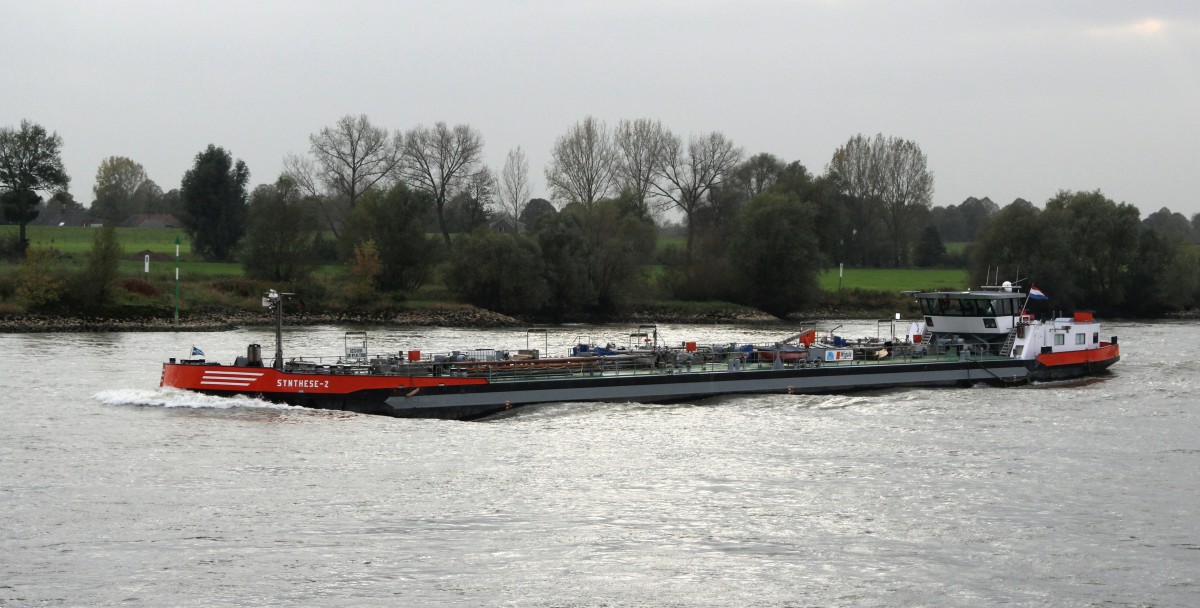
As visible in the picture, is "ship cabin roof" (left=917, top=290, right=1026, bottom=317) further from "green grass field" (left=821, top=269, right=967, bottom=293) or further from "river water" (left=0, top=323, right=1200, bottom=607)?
"green grass field" (left=821, top=269, right=967, bottom=293)

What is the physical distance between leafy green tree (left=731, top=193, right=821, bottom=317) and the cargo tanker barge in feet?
142

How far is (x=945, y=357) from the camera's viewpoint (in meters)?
49.1

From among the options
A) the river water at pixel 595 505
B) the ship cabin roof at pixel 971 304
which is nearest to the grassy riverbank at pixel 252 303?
the river water at pixel 595 505

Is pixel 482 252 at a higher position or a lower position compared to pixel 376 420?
higher

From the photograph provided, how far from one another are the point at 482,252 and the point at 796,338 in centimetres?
4167

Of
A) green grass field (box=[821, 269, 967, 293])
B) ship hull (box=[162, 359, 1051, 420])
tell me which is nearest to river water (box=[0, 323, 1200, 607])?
ship hull (box=[162, 359, 1051, 420])

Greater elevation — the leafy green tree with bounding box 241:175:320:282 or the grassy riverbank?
the leafy green tree with bounding box 241:175:320:282

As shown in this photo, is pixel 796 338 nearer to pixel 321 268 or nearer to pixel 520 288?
pixel 520 288

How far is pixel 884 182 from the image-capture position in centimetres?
13088

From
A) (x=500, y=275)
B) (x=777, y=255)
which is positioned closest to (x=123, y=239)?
(x=500, y=275)

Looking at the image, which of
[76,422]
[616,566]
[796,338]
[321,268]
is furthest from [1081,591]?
[321,268]

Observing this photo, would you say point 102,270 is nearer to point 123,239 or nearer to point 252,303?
point 252,303

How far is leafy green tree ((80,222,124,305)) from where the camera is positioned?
74688 millimetres

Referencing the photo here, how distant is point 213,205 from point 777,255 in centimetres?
4927
